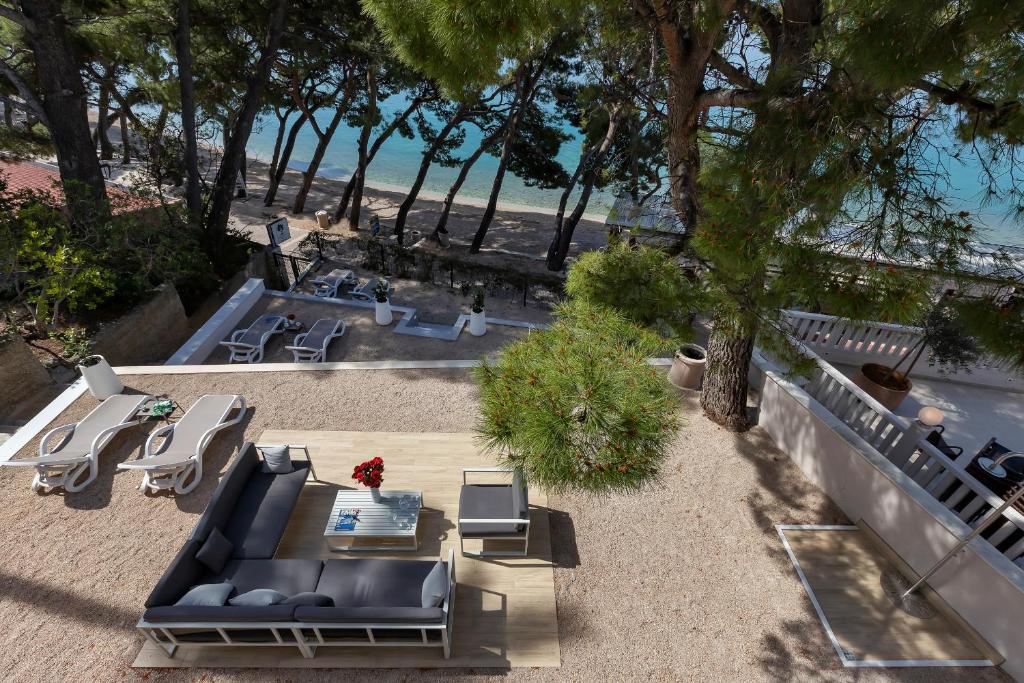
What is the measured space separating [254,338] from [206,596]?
5868 millimetres

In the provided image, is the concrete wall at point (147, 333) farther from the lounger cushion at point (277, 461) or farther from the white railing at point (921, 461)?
the white railing at point (921, 461)

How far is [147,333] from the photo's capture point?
29.4 feet

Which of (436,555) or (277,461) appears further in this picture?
(277,461)

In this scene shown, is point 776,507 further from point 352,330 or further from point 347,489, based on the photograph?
point 352,330

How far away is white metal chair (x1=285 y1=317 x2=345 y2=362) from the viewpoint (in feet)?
27.9

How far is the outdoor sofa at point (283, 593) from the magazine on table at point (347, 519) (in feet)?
1.30

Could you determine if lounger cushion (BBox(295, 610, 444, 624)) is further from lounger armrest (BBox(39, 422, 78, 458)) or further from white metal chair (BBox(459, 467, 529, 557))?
lounger armrest (BBox(39, 422, 78, 458))

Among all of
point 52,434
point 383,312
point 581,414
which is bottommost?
point 52,434

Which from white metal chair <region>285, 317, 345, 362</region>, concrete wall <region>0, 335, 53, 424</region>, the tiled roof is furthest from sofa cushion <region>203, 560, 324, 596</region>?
the tiled roof

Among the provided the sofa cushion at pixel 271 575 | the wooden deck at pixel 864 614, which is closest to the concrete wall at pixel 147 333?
the sofa cushion at pixel 271 575

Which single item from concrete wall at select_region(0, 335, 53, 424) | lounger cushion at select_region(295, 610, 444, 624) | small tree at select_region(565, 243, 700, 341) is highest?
small tree at select_region(565, 243, 700, 341)

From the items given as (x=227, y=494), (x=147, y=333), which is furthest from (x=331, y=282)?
(x=227, y=494)

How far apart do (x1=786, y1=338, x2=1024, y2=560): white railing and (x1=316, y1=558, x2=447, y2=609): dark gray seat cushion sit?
194 inches

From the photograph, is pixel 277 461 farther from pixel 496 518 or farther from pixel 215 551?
pixel 496 518
